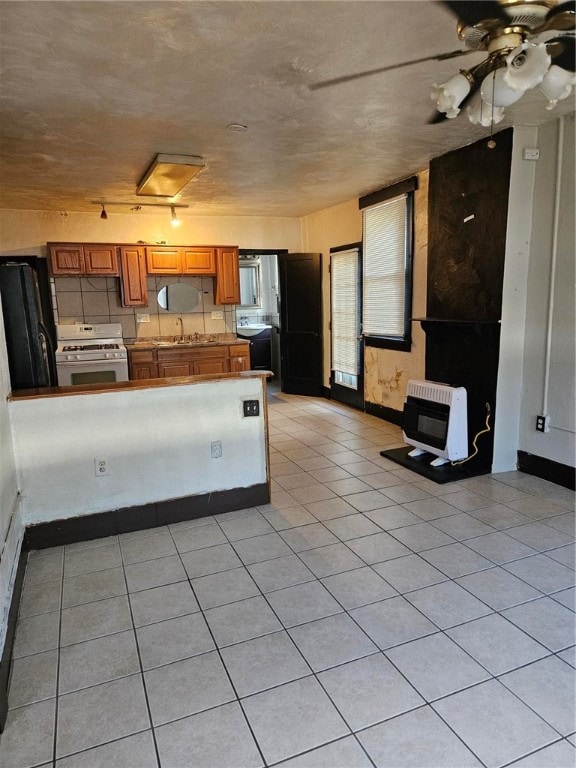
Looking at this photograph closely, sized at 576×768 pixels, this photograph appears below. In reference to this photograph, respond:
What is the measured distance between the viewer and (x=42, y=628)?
81.3 inches

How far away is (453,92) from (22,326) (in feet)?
8.10

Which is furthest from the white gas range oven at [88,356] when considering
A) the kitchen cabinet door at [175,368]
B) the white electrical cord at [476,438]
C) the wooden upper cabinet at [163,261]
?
the white electrical cord at [476,438]

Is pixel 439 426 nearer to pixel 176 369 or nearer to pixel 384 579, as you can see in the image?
pixel 384 579

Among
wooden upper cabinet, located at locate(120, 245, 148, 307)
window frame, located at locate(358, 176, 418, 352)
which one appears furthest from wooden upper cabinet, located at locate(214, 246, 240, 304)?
window frame, located at locate(358, 176, 418, 352)

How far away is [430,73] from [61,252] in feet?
14.5

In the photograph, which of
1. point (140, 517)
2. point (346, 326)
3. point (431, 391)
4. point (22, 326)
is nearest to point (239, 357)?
point (346, 326)

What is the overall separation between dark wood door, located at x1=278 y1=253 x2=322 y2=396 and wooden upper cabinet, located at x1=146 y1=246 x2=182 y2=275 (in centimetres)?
150

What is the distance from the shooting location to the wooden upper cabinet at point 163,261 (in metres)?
5.73

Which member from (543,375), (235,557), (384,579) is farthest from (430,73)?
(235,557)

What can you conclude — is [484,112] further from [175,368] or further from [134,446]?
[175,368]

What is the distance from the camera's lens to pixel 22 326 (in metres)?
2.71

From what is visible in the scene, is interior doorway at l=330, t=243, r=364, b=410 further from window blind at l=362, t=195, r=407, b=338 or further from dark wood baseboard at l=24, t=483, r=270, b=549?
dark wood baseboard at l=24, t=483, r=270, b=549

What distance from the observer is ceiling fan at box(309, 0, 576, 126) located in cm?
155

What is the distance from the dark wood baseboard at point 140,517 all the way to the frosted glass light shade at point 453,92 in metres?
2.40
